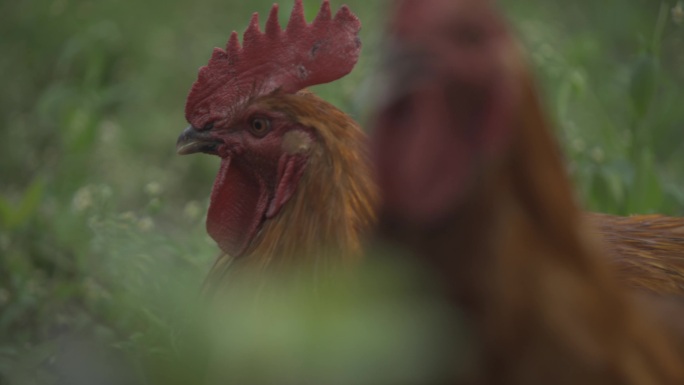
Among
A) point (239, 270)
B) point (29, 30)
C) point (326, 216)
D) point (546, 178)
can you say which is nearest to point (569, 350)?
point (546, 178)

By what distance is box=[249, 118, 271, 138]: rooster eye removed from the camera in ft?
9.11

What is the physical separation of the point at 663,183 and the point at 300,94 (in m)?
1.61

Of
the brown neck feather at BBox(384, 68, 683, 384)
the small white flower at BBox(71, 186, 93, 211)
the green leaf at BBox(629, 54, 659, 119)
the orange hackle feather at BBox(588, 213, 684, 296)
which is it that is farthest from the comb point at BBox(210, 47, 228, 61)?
the green leaf at BBox(629, 54, 659, 119)

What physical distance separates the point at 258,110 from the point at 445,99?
1129 millimetres

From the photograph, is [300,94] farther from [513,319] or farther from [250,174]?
[513,319]

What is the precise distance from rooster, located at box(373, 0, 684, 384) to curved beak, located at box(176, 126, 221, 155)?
1.15 m

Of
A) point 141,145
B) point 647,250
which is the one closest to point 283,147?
point 647,250

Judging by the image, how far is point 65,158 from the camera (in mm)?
4613

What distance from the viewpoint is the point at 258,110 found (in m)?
2.78

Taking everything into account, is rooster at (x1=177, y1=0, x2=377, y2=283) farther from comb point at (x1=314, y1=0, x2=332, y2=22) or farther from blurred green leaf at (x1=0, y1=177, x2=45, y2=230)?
blurred green leaf at (x1=0, y1=177, x2=45, y2=230)

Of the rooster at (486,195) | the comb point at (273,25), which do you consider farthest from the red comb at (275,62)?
the rooster at (486,195)

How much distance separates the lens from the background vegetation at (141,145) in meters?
3.40

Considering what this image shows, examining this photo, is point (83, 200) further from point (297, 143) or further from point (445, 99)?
point (445, 99)

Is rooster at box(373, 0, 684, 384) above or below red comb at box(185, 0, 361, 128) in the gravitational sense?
below
